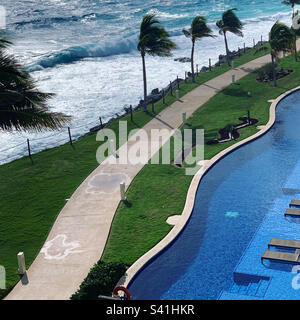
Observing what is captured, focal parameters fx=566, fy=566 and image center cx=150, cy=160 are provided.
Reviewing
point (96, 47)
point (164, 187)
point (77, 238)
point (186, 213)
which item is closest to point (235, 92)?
point (164, 187)

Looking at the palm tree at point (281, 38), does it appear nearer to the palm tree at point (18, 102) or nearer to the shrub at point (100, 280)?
the shrub at point (100, 280)

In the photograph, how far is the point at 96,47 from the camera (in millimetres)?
76125

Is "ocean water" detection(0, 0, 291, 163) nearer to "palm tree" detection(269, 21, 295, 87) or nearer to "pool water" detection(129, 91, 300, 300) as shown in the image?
"pool water" detection(129, 91, 300, 300)

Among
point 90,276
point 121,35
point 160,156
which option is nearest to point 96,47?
point 121,35

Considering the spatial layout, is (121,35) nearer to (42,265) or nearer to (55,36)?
(55,36)

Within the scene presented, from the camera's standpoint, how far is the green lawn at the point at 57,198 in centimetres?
2411

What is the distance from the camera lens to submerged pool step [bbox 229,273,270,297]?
66.9ft

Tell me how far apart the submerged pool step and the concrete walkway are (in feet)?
18.6

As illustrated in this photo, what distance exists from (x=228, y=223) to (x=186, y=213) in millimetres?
2020

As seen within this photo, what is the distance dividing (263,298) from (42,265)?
28.9 feet

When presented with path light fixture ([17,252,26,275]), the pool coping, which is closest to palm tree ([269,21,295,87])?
the pool coping

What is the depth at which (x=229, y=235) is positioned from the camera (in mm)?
24125

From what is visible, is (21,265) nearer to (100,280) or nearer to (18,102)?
(100,280)

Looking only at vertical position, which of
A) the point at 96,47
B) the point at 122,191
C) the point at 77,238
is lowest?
the point at 77,238
